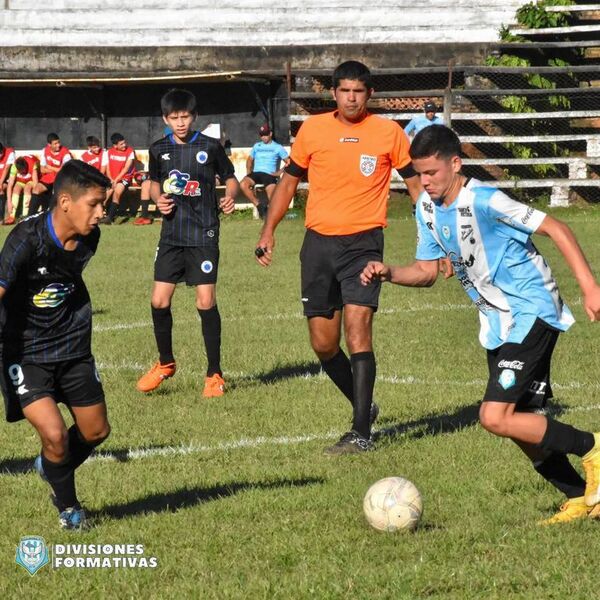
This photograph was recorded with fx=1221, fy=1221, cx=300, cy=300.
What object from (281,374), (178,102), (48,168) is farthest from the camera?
(48,168)

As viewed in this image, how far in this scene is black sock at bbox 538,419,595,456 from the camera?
573 cm

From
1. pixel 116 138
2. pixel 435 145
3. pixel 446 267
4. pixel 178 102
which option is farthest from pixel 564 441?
pixel 116 138

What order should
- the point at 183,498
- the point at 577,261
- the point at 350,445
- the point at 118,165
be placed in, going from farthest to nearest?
the point at 118,165
the point at 350,445
the point at 183,498
the point at 577,261

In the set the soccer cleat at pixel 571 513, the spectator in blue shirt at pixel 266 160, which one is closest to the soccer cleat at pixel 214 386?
the soccer cleat at pixel 571 513

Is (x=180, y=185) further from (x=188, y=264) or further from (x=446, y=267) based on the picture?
(x=446, y=267)

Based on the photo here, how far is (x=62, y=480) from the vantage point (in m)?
5.73

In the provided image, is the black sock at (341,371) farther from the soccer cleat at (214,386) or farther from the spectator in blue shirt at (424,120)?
the spectator in blue shirt at (424,120)

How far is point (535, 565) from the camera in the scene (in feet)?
16.3

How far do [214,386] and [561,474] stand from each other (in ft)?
13.0

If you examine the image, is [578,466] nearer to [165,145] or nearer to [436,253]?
[436,253]

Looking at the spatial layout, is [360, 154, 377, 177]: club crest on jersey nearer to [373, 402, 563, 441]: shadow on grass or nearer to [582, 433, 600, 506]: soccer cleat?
[373, 402, 563, 441]: shadow on grass

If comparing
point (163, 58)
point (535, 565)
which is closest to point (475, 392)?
point (535, 565)

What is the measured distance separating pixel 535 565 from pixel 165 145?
572 cm

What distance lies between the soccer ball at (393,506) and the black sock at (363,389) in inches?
67.3
